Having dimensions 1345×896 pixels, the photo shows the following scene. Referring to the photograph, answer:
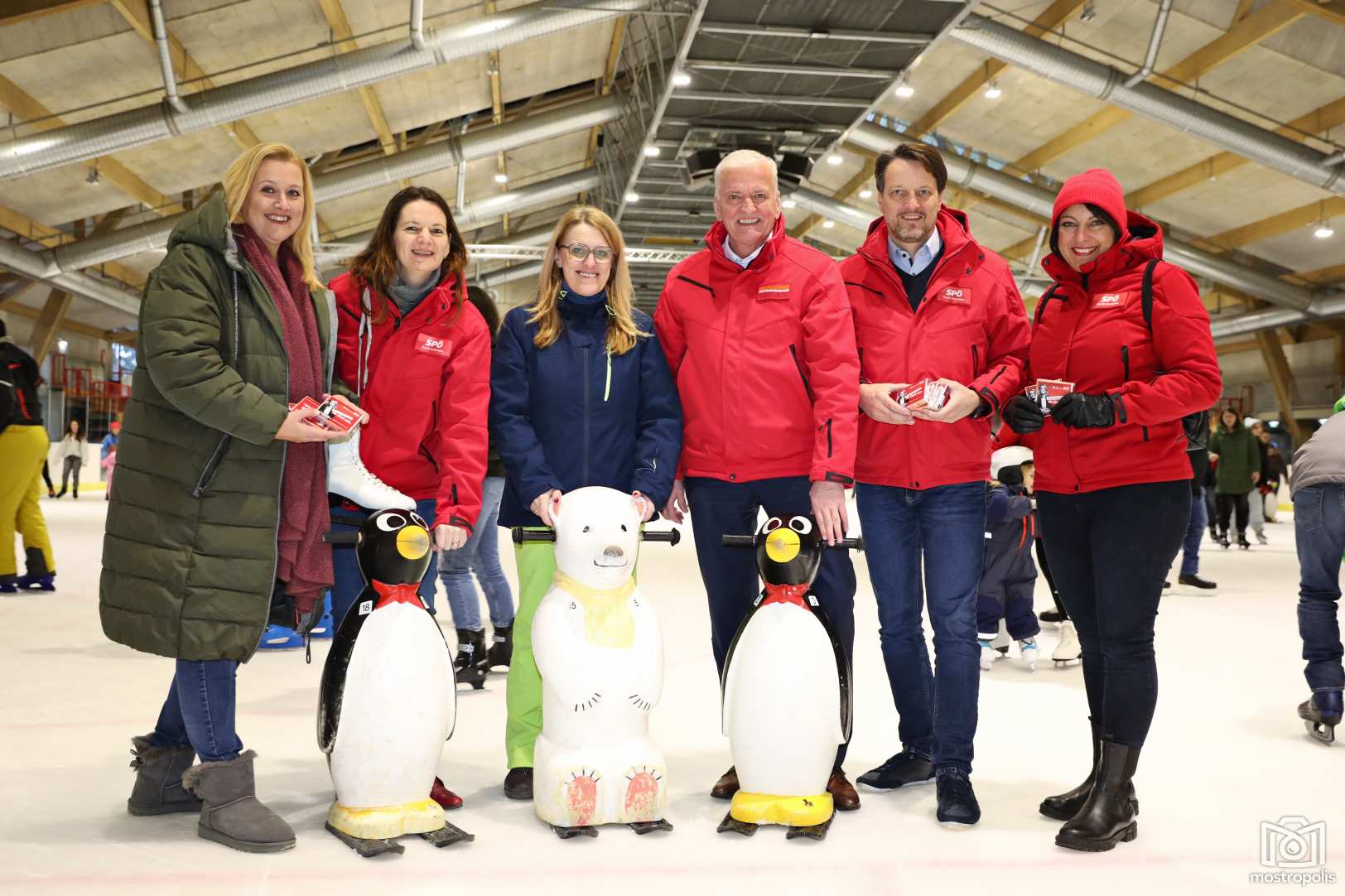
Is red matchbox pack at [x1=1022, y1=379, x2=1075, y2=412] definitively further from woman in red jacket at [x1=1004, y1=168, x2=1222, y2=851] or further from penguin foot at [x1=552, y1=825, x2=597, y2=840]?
penguin foot at [x1=552, y1=825, x2=597, y2=840]

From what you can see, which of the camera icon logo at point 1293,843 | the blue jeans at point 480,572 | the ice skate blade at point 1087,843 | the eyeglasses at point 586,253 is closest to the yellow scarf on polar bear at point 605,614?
the eyeglasses at point 586,253

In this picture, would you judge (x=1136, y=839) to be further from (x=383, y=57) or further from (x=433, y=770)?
(x=383, y=57)

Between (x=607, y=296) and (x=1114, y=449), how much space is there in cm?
142

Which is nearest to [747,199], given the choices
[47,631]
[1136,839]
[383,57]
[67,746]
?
[1136,839]

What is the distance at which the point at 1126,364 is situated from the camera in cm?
274

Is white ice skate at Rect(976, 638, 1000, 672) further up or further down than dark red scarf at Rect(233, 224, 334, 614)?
further down

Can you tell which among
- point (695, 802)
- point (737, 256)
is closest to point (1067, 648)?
point (695, 802)

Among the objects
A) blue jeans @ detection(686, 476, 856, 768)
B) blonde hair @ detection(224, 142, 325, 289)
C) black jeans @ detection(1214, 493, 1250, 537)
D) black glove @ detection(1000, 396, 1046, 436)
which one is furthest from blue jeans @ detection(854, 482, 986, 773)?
black jeans @ detection(1214, 493, 1250, 537)

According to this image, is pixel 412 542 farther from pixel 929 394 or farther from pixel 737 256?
pixel 929 394

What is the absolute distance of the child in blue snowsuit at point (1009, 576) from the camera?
5066mm

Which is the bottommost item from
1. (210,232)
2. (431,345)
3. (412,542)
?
(412,542)

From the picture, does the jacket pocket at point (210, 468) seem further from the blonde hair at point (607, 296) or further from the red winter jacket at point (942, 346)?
the red winter jacket at point (942, 346)

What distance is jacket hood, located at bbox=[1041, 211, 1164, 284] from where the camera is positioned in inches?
109

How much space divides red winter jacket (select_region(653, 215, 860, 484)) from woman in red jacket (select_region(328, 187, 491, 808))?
2.05 feet
